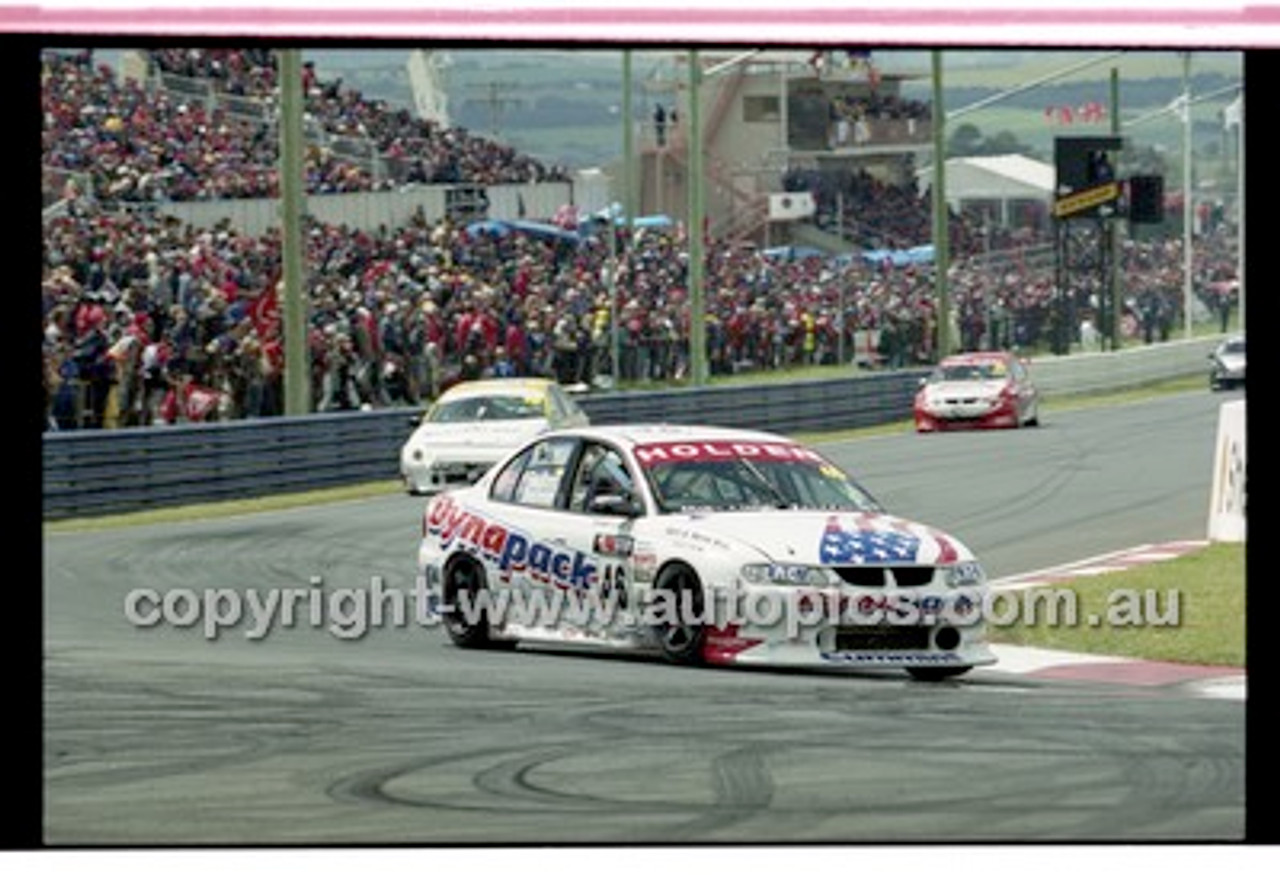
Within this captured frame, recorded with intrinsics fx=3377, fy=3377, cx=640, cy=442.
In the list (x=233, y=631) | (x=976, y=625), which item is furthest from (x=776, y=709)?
(x=233, y=631)

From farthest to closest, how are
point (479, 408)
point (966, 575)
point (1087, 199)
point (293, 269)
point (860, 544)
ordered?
point (860, 544), point (1087, 199), point (966, 575), point (479, 408), point (293, 269)

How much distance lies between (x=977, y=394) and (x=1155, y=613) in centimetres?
104

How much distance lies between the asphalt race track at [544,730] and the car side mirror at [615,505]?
3.63 ft

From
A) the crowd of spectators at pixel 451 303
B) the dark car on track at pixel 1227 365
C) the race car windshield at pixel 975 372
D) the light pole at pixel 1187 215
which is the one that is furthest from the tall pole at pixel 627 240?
the dark car on track at pixel 1227 365

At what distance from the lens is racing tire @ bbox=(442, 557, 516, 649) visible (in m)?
11.5

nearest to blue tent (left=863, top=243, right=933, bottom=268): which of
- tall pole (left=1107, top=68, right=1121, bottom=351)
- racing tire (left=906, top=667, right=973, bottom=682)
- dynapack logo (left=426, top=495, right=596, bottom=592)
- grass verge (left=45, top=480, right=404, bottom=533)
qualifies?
tall pole (left=1107, top=68, right=1121, bottom=351)

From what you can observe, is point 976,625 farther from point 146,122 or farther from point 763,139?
point 146,122

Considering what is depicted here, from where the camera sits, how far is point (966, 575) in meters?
11.5

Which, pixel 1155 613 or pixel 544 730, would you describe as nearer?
pixel 544 730

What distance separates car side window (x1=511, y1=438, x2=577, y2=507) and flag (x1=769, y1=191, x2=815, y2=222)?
1.17m

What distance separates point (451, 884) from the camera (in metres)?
10.2

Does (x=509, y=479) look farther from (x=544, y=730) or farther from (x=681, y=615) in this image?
(x=544, y=730)

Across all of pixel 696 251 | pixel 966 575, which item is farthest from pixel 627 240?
pixel 966 575

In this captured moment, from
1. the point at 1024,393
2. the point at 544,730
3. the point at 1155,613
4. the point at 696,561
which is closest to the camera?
the point at 544,730
